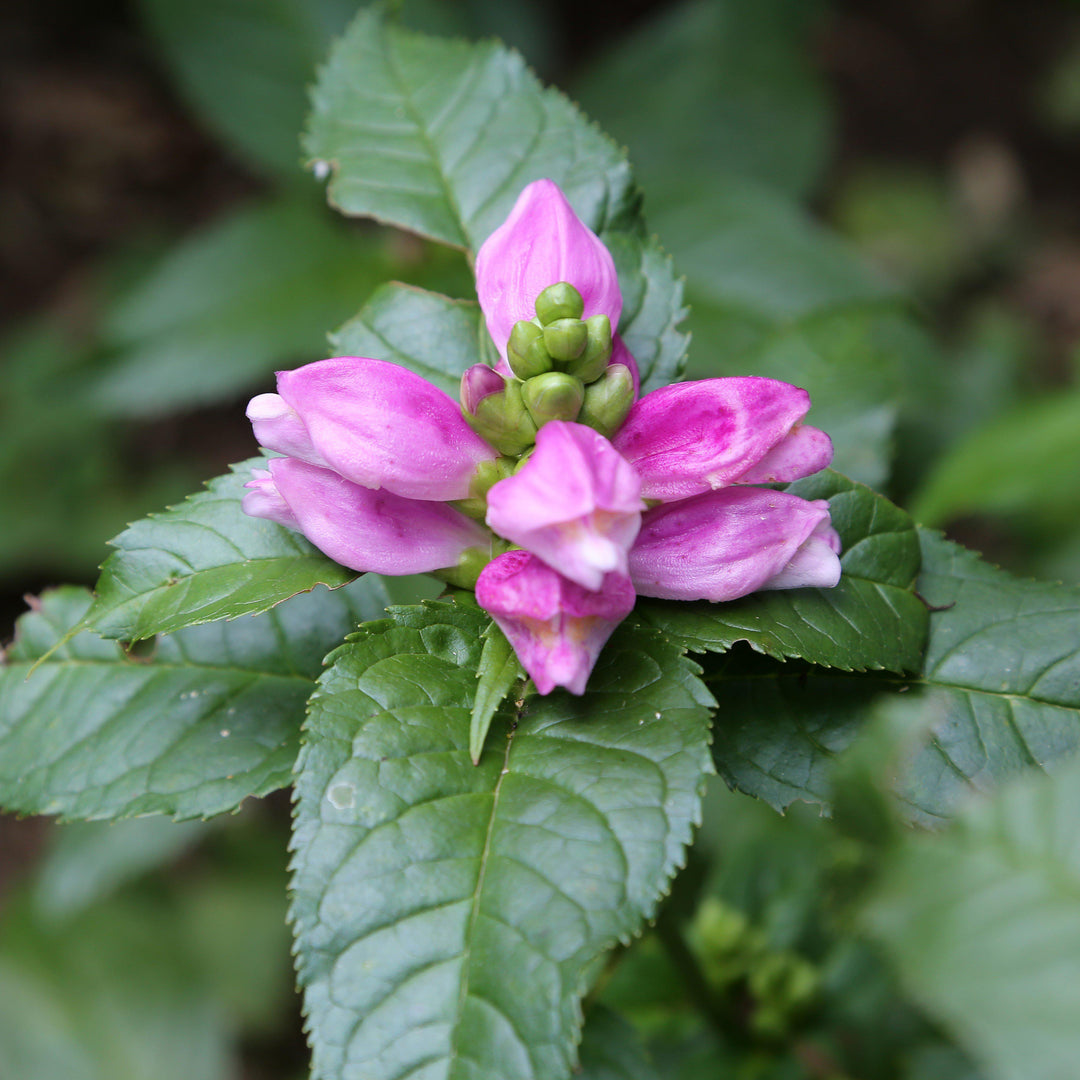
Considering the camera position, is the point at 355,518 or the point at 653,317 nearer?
the point at 355,518

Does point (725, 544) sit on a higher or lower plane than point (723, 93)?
higher

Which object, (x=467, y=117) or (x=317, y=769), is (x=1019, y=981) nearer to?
(x=317, y=769)

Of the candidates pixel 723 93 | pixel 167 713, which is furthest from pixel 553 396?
pixel 723 93

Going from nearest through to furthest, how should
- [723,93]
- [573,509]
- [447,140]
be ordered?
[573,509] → [447,140] → [723,93]

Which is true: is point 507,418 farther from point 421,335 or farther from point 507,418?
point 421,335

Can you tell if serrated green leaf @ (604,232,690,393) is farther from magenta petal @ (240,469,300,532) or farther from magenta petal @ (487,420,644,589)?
magenta petal @ (240,469,300,532)

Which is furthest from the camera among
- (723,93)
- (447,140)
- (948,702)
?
(723,93)

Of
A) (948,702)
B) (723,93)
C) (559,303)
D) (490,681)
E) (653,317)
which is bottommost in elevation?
(723,93)
